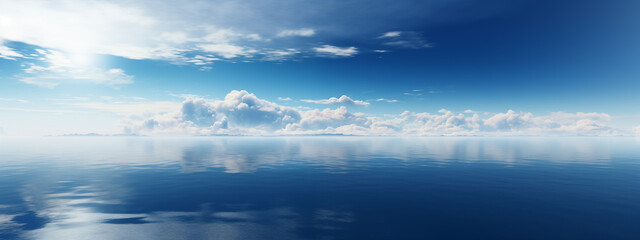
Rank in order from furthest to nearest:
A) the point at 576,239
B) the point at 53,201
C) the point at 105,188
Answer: the point at 105,188 < the point at 53,201 < the point at 576,239

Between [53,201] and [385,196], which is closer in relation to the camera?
[53,201]

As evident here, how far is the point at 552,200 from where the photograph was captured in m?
30.0

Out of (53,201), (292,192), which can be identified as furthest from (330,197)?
(53,201)

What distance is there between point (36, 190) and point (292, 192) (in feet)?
99.6

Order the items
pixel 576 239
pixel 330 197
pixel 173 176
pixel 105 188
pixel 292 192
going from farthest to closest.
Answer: pixel 173 176
pixel 105 188
pixel 292 192
pixel 330 197
pixel 576 239

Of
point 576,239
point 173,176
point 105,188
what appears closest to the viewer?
point 576,239

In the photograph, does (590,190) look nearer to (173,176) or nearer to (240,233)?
(240,233)

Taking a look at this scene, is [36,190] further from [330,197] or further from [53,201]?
[330,197]

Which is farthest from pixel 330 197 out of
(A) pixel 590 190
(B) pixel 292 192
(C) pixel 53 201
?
(A) pixel 590 190

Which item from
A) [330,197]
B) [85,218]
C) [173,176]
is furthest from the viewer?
[173,176]

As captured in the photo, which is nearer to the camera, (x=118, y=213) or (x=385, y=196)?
(x=118, y=213)

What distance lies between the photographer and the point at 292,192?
3397 centimetres

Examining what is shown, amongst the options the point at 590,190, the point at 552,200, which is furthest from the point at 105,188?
the point at 590,190

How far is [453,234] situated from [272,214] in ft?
45.9
